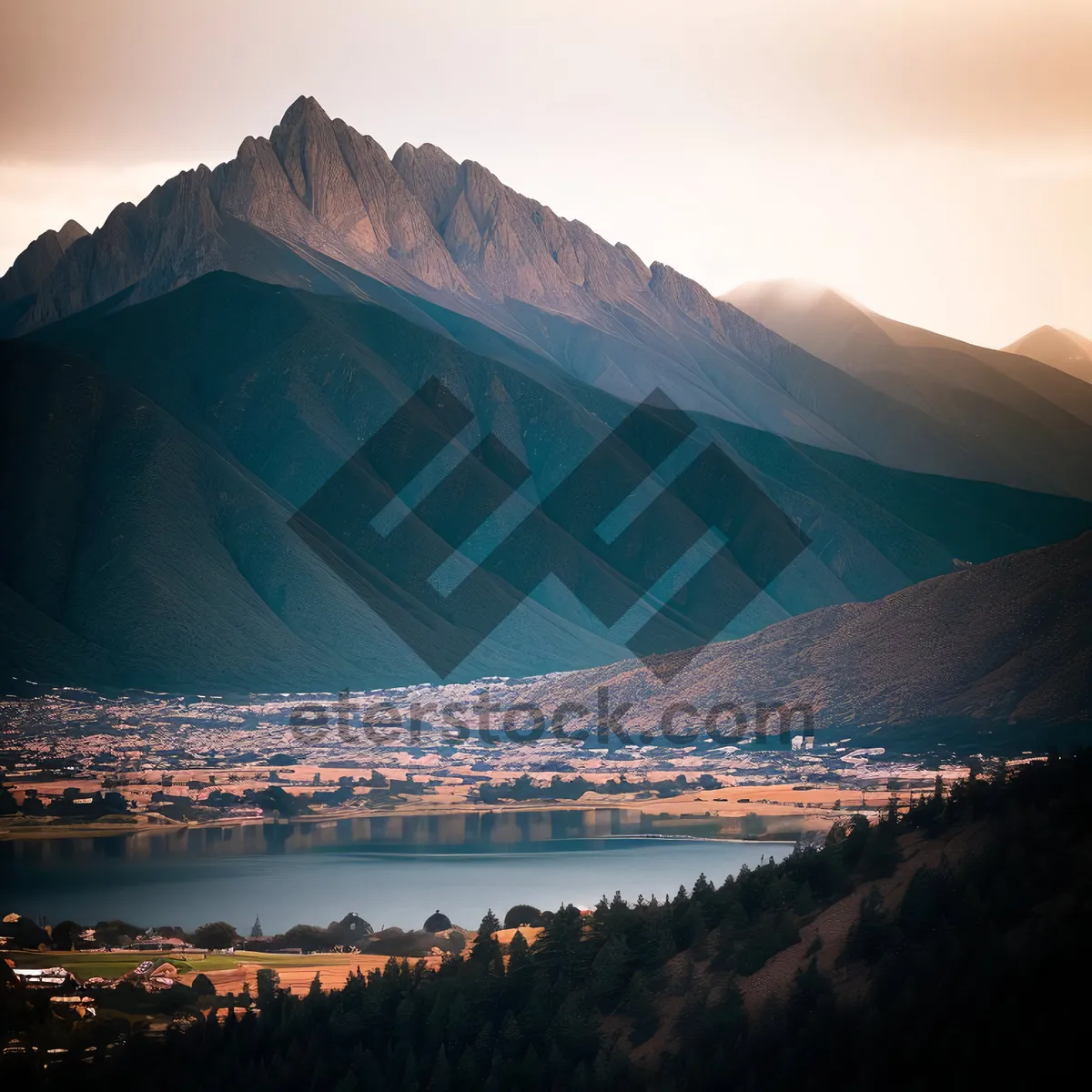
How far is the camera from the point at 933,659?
425 ft

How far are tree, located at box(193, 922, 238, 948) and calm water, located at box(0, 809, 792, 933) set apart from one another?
4583 millimetres

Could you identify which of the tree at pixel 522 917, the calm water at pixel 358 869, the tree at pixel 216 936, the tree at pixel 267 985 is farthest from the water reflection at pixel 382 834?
the tree at pixel 267 985

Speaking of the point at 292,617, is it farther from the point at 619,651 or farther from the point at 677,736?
the point at 677,736

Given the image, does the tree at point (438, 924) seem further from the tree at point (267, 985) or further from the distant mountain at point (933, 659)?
the distant mountain at point (933, 659)

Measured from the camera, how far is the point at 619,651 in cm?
19850

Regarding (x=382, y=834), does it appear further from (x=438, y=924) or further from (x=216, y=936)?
(x=216, y=936)

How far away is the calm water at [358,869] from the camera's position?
70.9m

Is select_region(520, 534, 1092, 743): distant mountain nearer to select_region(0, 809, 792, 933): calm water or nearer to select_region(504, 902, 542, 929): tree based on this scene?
select_region(0, 809, 792, 933): calm water

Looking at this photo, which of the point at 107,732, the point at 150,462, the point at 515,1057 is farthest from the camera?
the point at 150,462

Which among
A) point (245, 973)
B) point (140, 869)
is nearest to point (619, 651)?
point (140, 869)

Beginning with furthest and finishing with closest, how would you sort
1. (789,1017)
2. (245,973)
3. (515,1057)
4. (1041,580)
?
1. (1041,580)
2. (245,973)
3. (515,1057)
4. (789,1017)

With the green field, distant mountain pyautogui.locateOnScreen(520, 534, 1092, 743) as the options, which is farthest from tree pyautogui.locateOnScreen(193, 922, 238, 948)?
distant mountain pyautogui.locateOnScreen(520, 534, 1092, 743)

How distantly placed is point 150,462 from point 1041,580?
103 meters

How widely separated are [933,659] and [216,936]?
80.7m
